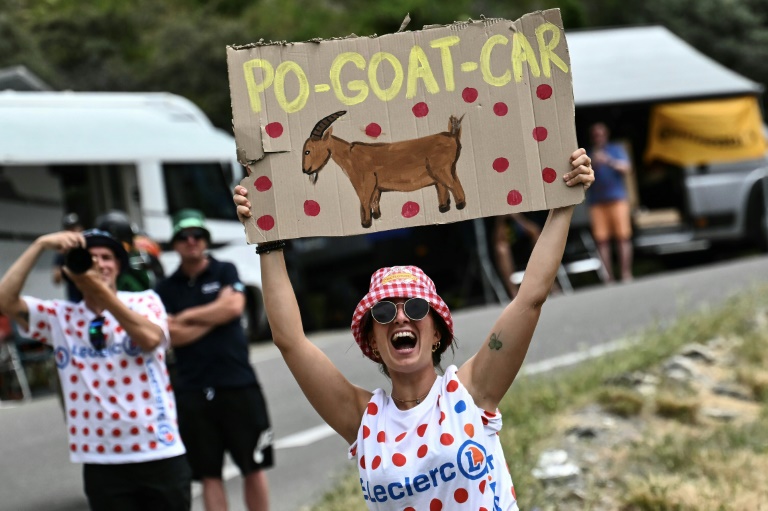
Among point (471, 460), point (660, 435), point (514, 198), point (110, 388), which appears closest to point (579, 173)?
point (514, 198)

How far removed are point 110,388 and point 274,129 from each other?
2.22 metres

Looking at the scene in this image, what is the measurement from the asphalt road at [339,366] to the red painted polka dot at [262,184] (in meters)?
4.53

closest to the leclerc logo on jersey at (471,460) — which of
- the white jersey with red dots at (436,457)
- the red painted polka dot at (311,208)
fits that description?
the white jersey with red dots at (436,457)

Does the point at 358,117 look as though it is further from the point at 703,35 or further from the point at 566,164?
the point at 703,35

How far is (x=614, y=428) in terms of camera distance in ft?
26.8

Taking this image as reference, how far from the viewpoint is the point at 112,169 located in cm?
1636

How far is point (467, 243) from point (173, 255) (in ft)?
13.5

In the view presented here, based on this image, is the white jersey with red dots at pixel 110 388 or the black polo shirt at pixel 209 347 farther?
the black polo shirt at pixel 209 347

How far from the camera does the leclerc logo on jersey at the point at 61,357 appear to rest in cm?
589

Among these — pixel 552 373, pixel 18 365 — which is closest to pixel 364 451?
pixel 552 373

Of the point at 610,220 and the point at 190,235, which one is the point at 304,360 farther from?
the point at 610,220

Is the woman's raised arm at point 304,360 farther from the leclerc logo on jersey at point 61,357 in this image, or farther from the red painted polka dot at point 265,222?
the leclerc logo on jersey at point 61,357

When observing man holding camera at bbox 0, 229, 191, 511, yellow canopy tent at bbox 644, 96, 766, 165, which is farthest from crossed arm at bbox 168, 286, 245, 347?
yellow canopy tent at bbox 644, 96, 766, 165

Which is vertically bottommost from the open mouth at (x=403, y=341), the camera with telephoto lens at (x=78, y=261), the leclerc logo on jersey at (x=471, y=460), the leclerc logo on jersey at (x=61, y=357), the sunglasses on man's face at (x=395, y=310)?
the leclerc logo on jersey at (x=61, y=357)
